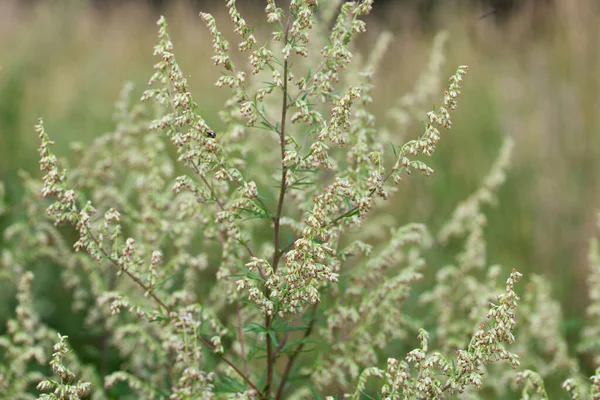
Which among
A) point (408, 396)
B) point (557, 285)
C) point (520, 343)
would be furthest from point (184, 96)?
point (557, 285)

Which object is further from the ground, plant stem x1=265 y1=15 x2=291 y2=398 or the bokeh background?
the bokeh background

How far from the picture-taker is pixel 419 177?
5578 mm

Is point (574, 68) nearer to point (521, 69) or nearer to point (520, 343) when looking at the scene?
point (521, 69)

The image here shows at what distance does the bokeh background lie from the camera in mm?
5090

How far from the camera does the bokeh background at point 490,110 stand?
16.7 feet

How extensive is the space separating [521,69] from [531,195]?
1.97 metres

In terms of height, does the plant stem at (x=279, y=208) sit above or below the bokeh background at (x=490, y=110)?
below

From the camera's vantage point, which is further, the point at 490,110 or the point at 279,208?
the point at 490,110

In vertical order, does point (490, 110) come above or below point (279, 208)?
above

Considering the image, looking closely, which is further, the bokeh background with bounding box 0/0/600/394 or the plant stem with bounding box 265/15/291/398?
the bokeh background with bounding box 0/0/600/394

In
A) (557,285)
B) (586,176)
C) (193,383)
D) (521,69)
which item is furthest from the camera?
(521,69)

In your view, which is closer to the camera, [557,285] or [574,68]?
[557,285]

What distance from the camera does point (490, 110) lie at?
618 cm

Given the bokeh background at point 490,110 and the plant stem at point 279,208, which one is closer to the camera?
the plant stem at point 279,208
